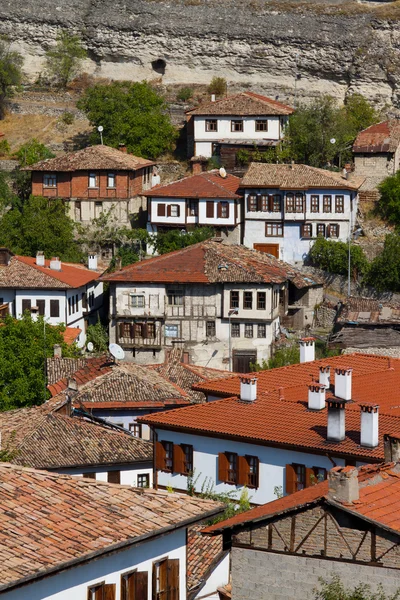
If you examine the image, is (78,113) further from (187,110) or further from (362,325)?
(362,325)

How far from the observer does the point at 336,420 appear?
110 ft

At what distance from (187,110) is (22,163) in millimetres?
9478

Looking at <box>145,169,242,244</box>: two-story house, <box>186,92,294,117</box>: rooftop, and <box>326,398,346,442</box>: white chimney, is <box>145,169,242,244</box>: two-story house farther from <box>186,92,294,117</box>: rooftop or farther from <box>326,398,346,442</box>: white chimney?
<box>326,398,346,442</box>: white chimney

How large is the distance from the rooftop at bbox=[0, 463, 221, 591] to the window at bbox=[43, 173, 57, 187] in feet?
167

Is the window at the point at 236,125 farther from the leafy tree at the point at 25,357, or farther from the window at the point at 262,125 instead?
the leafy tree at the point at 25,357

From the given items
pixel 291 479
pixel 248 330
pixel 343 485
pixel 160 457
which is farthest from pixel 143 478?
pixel 248 330

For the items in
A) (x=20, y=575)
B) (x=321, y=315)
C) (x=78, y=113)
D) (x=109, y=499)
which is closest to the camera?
(x=20, y=575)

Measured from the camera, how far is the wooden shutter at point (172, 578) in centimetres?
2061

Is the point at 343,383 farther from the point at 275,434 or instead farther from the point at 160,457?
the point at 160,457

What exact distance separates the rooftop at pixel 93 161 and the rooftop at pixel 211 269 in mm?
8631

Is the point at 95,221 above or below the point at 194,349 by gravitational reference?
above

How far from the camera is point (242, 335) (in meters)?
60.9

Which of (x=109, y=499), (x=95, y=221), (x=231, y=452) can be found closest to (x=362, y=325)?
(x=95, y=221)

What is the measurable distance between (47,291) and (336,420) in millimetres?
31535
